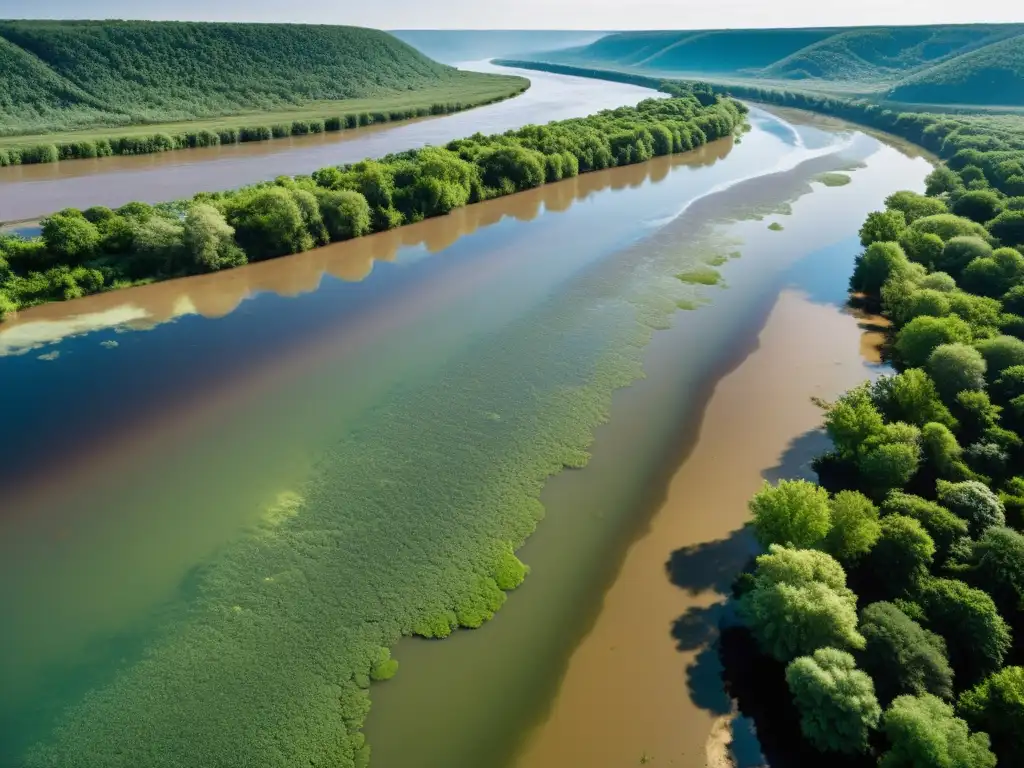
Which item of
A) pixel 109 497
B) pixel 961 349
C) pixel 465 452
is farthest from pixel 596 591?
pixel 961 349

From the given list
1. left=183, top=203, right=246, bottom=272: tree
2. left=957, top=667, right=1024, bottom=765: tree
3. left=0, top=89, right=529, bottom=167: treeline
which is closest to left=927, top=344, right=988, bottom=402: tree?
left=957, top=667, right=1024, bottom=765: tree

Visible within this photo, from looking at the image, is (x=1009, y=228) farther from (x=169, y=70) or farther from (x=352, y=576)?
(x=169, y=70)

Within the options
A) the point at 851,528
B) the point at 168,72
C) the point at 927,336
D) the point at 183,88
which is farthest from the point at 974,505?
the point at 168,72

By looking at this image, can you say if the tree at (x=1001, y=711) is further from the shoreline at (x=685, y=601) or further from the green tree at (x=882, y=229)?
the green tree at (x=882, y=229)

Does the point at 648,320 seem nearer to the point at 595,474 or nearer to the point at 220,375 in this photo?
the point at 595,474

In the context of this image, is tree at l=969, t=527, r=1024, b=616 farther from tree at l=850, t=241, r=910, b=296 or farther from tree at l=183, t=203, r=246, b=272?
tree at l=183, t=203, r=246, b=272

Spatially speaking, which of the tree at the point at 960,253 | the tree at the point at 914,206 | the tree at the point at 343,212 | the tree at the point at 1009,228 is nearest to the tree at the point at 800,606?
the tree at the point at 960,253
